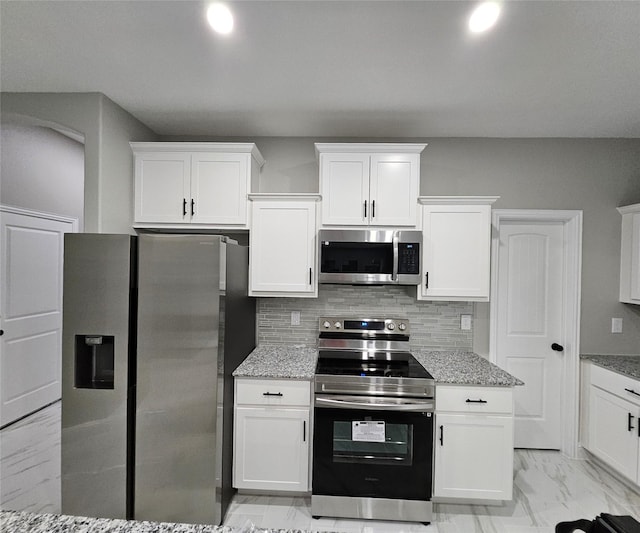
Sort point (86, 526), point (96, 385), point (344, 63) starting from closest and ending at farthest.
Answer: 1. point (86, 526)
2. point (344, 63)
3. point (96, 385)

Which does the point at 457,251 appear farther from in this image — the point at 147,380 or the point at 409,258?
the point at 147,380

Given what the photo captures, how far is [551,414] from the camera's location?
9.78 feet

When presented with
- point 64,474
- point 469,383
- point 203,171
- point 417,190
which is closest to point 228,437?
point 64,474

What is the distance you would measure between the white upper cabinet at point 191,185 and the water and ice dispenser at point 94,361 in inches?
39.5

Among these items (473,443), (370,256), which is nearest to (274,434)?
(473,443)

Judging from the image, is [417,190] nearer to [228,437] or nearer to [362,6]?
[362,6]

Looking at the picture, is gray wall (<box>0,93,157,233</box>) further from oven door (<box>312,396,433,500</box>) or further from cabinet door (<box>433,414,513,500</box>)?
cabinet door (<box>433,414,513,500</box>)

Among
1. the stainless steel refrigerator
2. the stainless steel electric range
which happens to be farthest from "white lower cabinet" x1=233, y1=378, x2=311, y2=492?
the stainless steel refrigerator

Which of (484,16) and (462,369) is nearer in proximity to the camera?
(484,16)

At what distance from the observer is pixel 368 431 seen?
2.14 meters

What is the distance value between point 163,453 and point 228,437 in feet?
1.25

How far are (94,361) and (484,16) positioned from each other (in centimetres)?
277

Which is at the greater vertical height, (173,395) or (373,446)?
(173,395)

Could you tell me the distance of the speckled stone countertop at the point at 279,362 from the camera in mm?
2242
